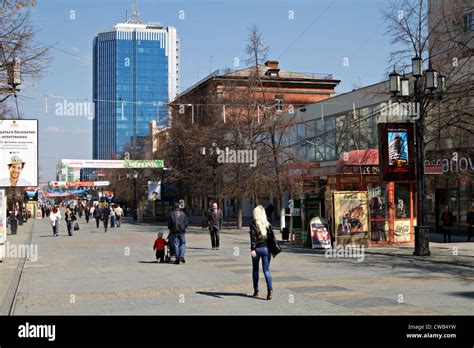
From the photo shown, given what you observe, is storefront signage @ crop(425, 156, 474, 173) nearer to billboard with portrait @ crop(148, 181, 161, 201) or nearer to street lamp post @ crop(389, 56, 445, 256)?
street lamp post @ crop(389, 56, 445, 256)

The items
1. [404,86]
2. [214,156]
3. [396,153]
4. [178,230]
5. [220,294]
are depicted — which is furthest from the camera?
[214,156]

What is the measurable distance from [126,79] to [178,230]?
123m

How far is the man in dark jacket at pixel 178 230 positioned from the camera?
1830 cm

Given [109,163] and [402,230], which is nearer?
[402,230]

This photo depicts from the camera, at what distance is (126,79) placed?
13650 cm

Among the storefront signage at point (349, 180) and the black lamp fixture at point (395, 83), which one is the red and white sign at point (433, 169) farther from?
the black lamp fixture at point (395, 83)

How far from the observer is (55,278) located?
1565cm

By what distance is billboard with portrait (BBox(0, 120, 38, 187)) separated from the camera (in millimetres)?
18531

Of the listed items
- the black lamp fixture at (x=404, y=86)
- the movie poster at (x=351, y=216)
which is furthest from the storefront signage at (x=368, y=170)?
the black lamp fixture at (x=404, y=86)

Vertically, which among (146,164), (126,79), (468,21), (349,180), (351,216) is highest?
(126,79)

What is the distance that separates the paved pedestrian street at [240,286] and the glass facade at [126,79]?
10699 centimetres

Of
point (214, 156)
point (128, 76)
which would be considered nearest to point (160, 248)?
point (214, 156)

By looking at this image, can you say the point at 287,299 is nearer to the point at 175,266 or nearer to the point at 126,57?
the point at 175,266

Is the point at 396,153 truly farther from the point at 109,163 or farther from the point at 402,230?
the point at 109,163
